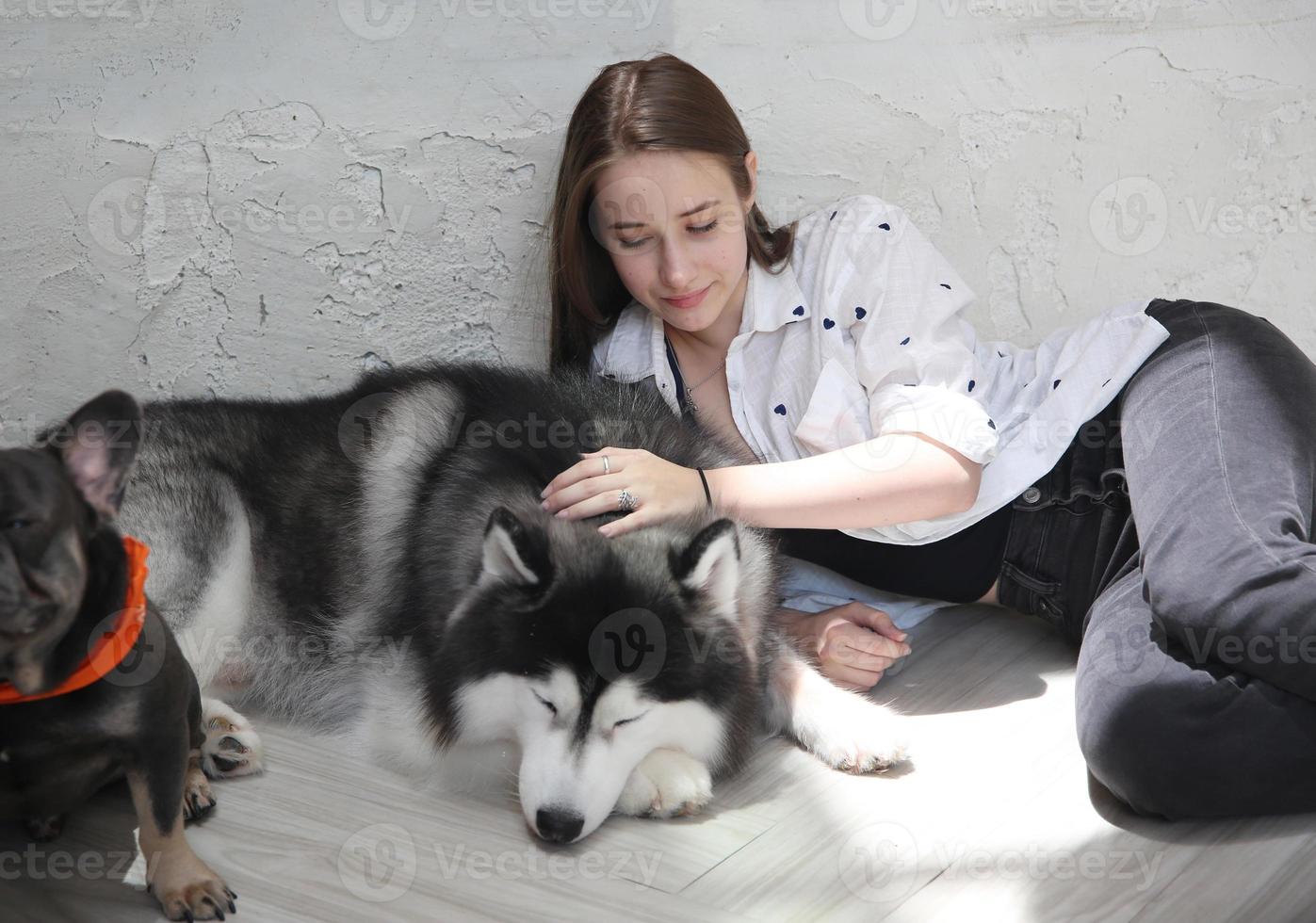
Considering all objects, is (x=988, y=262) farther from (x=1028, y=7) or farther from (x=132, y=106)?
(x=132, y=106)

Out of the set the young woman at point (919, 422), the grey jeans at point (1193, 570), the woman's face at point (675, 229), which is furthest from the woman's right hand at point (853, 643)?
the woman's face at point (675, 229)

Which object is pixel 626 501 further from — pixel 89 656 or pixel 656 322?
pixel 89 656

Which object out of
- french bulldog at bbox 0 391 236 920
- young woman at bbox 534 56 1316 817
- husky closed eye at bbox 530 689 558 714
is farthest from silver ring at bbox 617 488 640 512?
french bulldog at bbox 0 391 236 920

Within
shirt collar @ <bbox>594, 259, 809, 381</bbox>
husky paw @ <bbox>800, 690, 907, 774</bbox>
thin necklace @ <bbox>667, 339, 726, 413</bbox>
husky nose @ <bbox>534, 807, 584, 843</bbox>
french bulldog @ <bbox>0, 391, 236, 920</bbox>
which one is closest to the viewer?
french bulldog @ <bbox>0, 391, 236, 920</bbox>

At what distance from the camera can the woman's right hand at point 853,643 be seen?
2.37m

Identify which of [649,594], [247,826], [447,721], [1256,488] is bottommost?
[247,826]

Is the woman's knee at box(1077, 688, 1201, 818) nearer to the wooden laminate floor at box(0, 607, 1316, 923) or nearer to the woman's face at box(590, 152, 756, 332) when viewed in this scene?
the wooden laminate floor at box(0, 607, 1316, 923)

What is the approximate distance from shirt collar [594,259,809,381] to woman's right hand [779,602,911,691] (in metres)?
0.64

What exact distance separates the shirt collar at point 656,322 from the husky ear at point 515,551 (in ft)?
2.69

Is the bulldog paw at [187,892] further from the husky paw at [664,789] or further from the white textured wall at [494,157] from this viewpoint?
the white textured wall at [494,157]

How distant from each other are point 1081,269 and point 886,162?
0.63 metres

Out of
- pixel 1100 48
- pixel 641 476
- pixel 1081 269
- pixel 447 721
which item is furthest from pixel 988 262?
pixel 447 721

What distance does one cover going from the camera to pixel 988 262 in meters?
3.15

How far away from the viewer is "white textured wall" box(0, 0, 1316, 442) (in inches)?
101
